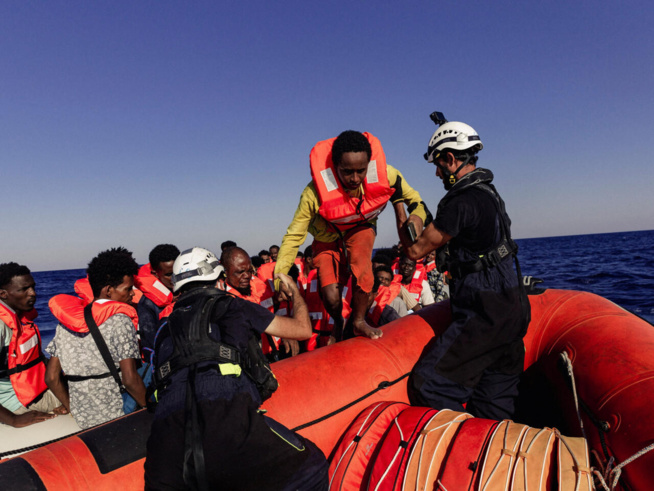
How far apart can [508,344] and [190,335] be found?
1.85 metres

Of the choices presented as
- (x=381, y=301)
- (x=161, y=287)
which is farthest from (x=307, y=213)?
(x=161, y=287)

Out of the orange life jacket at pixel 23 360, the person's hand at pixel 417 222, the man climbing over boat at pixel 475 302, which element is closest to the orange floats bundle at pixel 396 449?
the man climbing over boat at pixel 475 302

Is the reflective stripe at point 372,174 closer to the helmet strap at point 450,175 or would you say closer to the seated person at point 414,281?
the helmet strap at point 450,175

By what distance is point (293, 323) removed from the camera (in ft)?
7.09

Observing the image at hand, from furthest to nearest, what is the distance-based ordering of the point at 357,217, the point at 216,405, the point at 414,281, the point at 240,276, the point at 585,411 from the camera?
the point at 414,281 < the point at 240,276 < the point at 357,217 < the point at 585,411 < the point at 216,405

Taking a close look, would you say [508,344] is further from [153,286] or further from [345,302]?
[153,286]

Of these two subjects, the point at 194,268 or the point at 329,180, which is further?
the point at 329,180

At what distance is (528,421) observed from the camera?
9.75ft

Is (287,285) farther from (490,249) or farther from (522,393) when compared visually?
(522,393)

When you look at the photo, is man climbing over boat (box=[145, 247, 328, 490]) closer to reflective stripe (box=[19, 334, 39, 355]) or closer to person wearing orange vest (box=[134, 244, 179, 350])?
person wearing orange vest (box=[134, 244, 179, 350])

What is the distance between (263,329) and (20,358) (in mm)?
2972

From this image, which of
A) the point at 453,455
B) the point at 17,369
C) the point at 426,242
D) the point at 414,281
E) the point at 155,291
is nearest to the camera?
the point at 453,455

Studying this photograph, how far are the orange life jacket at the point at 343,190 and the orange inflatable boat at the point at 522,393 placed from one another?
0.93 m

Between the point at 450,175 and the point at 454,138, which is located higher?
the point at 454,138
